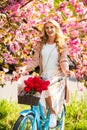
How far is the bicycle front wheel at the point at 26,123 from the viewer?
5.58 meters

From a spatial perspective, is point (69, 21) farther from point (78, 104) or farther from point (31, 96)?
point (78, 104)

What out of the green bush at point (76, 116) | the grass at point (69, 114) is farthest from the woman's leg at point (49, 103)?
the green bush at point (76, 116)

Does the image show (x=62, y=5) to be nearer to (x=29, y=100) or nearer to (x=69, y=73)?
(x=69, y=73)

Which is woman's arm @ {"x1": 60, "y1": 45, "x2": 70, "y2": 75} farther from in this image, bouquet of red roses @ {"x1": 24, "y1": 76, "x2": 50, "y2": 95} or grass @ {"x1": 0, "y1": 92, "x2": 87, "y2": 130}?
grass @ {"x1": 0, "y1": 92, "x2": 87, "y2": 130}

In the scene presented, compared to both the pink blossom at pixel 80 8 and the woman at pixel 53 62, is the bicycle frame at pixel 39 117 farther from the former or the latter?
the pink blossom at pixel 80 8

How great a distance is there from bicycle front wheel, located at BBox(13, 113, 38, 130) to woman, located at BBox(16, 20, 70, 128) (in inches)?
15.1

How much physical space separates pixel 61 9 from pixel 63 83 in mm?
1570

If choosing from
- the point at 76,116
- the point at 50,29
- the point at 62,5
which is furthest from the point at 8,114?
the point at 50,29

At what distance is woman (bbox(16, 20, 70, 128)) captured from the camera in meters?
6.29

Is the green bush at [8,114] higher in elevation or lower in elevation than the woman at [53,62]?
lower

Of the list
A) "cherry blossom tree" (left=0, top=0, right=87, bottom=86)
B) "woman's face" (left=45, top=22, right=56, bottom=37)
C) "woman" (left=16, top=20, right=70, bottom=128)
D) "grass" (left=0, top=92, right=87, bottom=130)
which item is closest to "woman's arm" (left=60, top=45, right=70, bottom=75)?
"woman" (left=16, top=20, right=70, bottom=128)

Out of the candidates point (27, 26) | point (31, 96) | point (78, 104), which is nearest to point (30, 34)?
point (27, 26)

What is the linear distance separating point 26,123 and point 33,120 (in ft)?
0.50

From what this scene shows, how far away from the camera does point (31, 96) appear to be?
18.6ft
